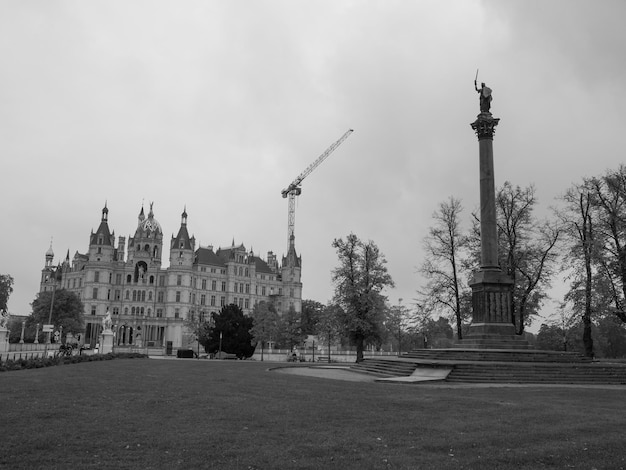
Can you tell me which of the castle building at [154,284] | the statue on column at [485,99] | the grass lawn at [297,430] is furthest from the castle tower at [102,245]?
the grass lawn at [297,430]

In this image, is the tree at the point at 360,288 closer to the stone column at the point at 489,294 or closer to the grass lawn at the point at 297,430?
the stone column at the point at 489,294

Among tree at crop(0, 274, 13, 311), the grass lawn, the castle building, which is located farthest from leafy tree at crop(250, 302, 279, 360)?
the grass lawn

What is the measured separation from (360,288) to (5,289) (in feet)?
227

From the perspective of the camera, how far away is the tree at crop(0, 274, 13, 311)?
289ft

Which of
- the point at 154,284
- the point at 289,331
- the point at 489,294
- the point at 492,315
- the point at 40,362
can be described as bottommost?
the point at 40,362

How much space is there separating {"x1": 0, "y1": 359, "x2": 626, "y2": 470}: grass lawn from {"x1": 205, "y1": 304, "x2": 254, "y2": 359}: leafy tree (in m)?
61.7

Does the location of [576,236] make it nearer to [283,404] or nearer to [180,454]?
[283,404]

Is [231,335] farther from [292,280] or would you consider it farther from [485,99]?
[292,280]

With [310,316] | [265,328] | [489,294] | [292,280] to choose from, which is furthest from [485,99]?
[292,280]

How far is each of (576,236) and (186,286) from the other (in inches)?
3846

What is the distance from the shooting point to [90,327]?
11738 centimetres

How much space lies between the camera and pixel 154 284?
410 feet

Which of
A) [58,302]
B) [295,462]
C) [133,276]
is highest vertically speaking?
[133,276]

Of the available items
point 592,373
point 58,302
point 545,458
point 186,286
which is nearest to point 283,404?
point 545,458
